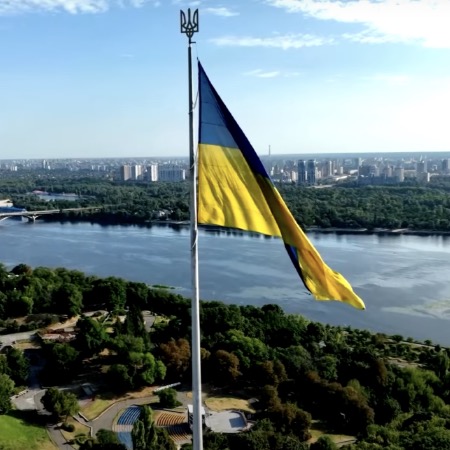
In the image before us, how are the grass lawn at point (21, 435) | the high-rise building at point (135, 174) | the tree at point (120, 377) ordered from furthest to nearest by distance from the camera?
1. the high-rise building at point (135, 174)
2. the tree at point (120, 377)
3. the grass lawn at point (21, 435)

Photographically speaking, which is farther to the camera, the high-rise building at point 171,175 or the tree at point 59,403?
the high-rise building at point 171,175

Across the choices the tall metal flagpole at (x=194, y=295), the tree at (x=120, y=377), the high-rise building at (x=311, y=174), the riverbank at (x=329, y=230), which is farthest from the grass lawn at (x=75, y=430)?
the high-rise building at (x=311, y=174)

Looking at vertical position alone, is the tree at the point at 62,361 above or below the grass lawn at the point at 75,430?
above

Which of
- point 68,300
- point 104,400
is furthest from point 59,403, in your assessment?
point 68,300

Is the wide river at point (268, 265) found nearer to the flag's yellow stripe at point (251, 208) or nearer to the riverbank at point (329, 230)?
the riverbank at point (329, 230)

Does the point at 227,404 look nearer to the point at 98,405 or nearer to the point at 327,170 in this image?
the point at 98,405

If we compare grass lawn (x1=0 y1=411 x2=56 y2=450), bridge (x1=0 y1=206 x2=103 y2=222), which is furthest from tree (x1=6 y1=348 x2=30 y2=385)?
bridge (x1=0 y1=206 x2=103 y2=222)

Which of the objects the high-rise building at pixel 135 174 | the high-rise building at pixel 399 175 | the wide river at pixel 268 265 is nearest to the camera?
the wide river at pixel 268 265
